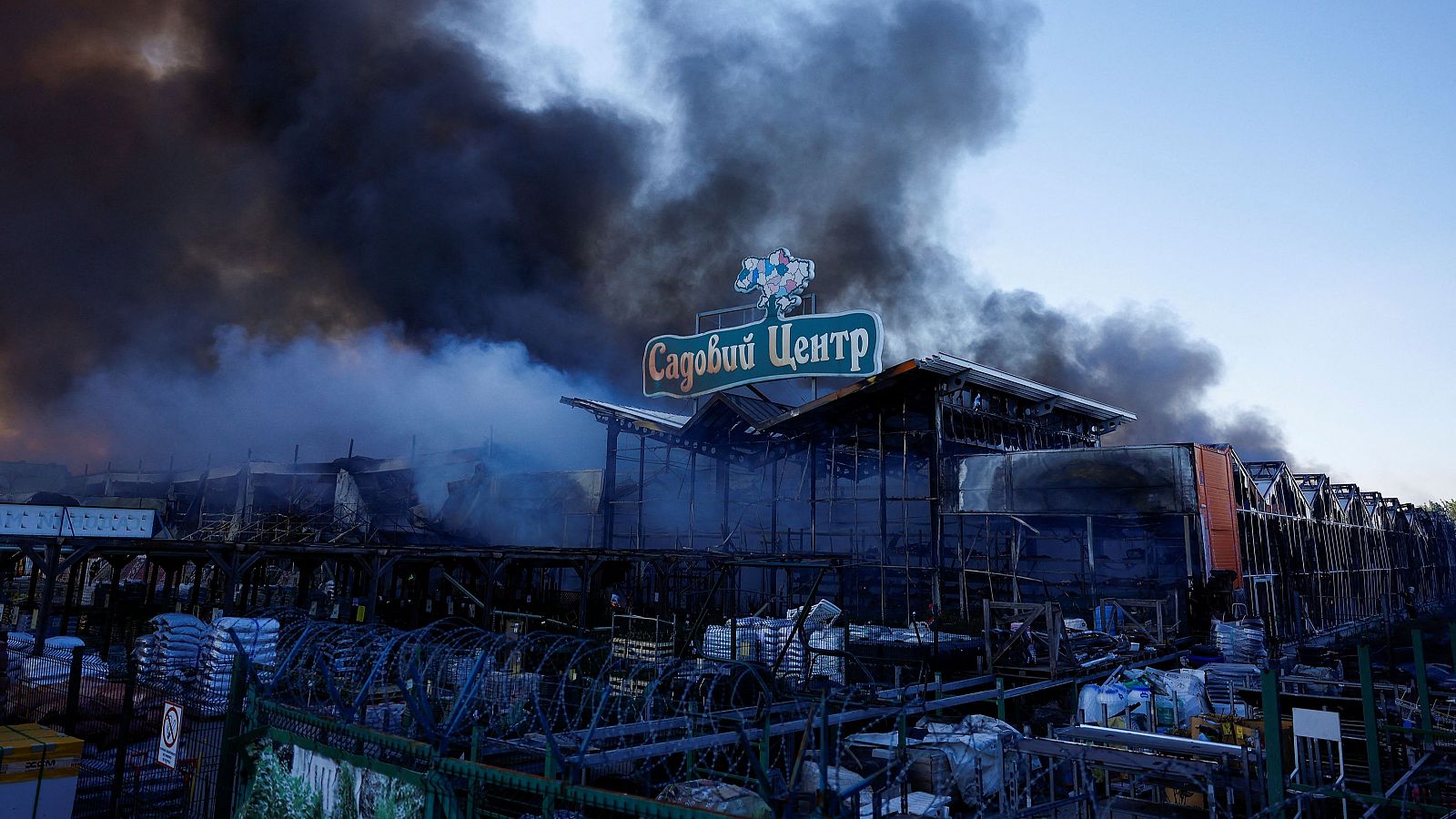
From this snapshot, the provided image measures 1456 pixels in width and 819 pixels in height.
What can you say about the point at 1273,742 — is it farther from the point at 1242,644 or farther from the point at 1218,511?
the point at 1218,511

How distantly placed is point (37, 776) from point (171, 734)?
72.4 inches

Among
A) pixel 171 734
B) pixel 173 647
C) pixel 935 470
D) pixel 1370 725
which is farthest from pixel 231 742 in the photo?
pixel 935 470

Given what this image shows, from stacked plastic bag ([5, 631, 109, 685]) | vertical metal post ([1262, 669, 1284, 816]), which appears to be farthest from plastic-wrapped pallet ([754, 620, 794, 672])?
stacked plastic bag ([5, 631, 109, 685])

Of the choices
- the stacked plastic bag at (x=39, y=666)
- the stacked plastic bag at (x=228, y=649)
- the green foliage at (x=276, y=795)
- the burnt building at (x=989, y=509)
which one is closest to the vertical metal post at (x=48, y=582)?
the stacked plastic bag at (x=39, y=666)

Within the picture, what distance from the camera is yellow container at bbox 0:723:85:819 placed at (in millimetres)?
9047

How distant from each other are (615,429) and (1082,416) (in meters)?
24.0

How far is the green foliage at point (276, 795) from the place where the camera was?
7.31 meters

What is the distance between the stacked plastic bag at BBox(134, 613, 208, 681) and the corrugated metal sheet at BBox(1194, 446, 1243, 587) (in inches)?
1183

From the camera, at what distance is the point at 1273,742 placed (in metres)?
8.54

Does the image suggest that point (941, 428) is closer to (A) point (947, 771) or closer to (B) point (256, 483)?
(A) point (947, 771)

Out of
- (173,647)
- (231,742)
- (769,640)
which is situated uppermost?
(769,640)

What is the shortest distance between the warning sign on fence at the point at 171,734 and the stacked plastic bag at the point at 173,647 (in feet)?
39.1

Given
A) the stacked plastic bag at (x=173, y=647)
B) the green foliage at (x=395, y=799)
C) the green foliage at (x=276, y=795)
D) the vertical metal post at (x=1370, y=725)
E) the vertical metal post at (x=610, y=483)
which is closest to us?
the green foliage at (x=395, y=799)

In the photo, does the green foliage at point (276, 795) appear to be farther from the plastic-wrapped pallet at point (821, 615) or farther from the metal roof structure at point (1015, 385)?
the metal roof structure at point (1015, 385)
